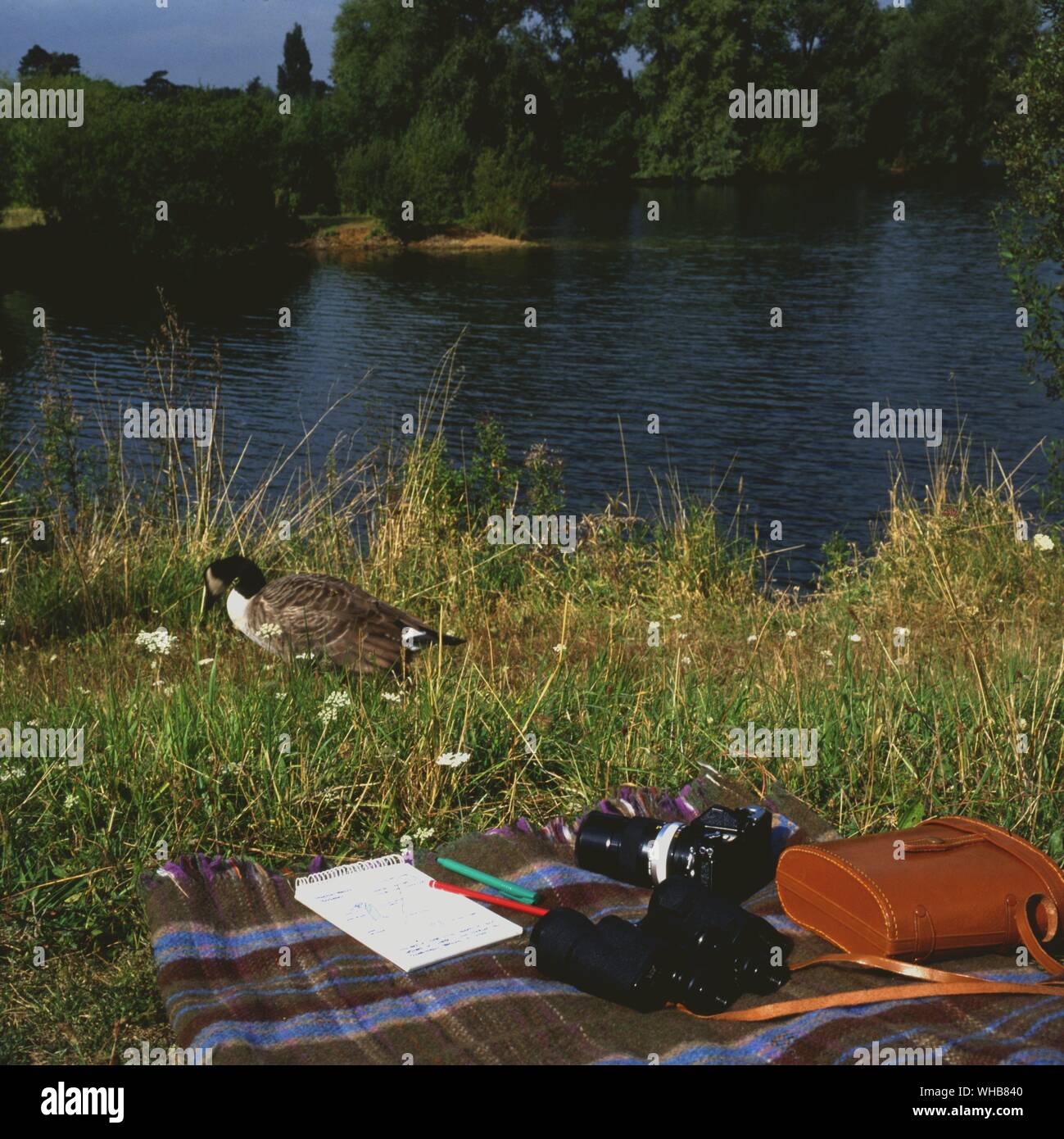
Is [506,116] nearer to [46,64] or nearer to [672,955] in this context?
[46,64]

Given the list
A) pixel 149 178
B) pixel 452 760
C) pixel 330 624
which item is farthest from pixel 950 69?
pixel 452 760

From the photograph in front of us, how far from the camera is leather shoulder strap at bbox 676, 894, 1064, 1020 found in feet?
10.3

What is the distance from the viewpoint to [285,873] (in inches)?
160

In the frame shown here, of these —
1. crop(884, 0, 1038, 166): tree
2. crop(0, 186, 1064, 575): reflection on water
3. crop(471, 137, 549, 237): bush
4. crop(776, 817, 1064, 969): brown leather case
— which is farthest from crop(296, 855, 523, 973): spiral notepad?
crop(884, 0, 1038, 166): tree

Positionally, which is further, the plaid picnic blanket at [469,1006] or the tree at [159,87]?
the tree at [159,87]

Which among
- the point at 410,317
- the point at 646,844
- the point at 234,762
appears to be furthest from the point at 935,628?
the point at 410,317

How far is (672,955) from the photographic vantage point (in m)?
3.27

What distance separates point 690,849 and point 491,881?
0.63 metres

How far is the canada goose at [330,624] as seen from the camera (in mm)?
5953

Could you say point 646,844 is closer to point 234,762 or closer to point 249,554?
point 234,762

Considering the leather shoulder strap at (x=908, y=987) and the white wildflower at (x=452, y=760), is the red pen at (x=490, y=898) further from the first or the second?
the leather shoulder strap at (x=908, y=987)

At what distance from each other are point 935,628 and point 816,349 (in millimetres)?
26744

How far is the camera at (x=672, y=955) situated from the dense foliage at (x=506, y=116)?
2251 inches

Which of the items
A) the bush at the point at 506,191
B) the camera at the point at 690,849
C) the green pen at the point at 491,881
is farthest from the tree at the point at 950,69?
the green pen at the point at 491,881
